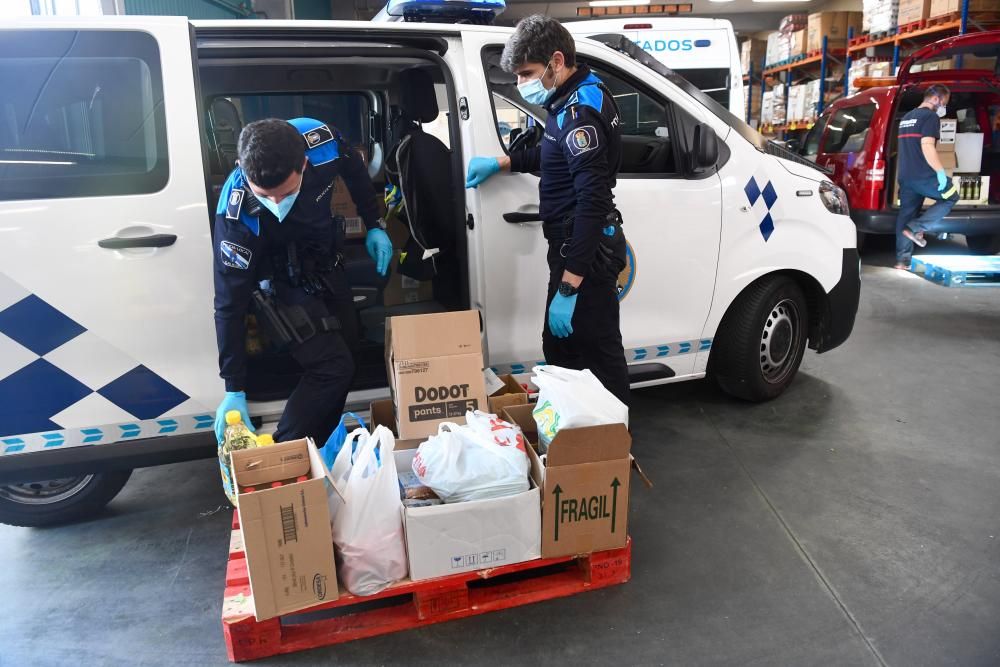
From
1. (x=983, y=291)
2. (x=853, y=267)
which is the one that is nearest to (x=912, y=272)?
(x=983, y=291)

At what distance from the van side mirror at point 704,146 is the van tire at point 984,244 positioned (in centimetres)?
612

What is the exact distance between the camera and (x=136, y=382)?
227cm

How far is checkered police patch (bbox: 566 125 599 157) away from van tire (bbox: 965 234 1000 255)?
268 inches

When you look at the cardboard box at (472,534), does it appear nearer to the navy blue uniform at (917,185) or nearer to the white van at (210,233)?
the white van at (210,233)

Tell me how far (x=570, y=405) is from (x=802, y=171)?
189 centimetres

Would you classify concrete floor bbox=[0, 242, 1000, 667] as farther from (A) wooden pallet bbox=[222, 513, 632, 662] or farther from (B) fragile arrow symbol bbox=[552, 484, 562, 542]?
(B) fragile arrow symbol bbox=[552, 484, 562, 542]

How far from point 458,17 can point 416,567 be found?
6.62 ft

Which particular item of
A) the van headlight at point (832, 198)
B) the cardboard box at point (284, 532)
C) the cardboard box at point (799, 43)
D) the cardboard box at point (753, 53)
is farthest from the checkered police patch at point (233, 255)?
the cardboard box at point (753, 53)

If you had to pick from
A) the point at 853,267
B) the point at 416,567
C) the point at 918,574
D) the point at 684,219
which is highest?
the point at 684,219

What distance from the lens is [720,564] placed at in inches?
89.7

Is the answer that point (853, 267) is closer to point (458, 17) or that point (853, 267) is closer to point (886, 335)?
point (886, 335)

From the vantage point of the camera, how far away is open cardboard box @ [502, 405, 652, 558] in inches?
77.9

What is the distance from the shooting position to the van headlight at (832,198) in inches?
128

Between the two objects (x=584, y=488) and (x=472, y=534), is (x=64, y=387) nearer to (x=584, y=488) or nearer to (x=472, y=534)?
(x=472, y=534)
